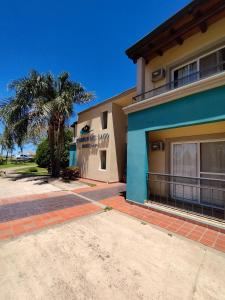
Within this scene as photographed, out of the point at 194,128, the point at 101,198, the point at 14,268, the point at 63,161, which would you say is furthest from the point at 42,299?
the point at 63,161

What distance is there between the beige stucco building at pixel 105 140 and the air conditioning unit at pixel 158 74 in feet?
12.4

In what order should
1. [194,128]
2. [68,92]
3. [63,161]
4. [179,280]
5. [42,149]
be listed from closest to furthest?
1. [179,280]
2. [194,128]
3. [68,92]
4. [63,161]
5. [42,149]

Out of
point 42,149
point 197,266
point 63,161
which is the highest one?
point 42,149

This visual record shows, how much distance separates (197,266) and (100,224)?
2786mm

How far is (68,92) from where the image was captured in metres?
13.8

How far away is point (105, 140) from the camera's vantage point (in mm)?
13195

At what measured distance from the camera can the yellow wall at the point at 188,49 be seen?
20.2 feet

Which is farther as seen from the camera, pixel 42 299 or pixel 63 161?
pixel 63 161

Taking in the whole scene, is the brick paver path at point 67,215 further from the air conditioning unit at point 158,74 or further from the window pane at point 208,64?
the air conditioning unit at point 158,74

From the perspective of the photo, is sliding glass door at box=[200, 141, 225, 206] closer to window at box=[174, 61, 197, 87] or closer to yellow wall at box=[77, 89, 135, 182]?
window at box=[174, 61, 197, 87]

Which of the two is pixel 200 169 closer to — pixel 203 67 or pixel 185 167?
pixel 185 167

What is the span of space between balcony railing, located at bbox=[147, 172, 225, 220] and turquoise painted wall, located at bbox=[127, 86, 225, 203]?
610mm

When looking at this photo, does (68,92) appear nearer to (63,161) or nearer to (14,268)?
(63,161)

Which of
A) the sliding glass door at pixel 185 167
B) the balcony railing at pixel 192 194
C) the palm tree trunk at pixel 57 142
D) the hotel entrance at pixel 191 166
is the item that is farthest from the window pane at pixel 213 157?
the palm tree trunk at pixel 57 142
